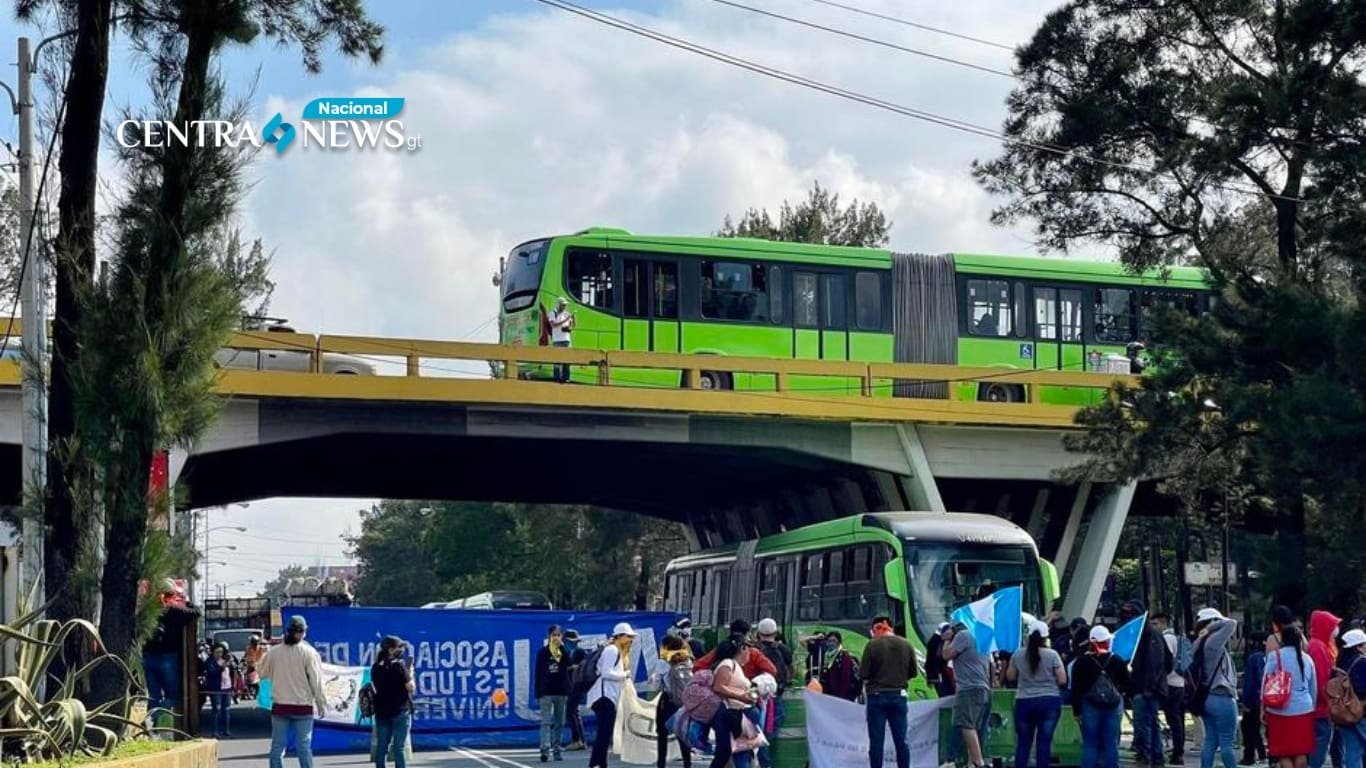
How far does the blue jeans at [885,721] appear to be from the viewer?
1762 centimetres

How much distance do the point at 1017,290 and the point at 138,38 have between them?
97.2 ft

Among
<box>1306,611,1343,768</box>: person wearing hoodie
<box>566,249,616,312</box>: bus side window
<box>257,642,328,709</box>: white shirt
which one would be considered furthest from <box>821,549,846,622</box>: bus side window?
<box>257,642,328,709</box>: white shirt

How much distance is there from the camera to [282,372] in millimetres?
34188

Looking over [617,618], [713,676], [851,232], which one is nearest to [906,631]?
[617,618]

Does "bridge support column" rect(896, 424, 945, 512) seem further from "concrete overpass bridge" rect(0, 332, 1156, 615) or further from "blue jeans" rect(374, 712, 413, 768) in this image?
"blue jeans" rect(374, 712, 413, 768)

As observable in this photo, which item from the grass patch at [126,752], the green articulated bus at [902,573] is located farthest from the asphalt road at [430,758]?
the grass patch at [126,752]

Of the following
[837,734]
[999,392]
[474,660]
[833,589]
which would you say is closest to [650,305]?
[999,392]

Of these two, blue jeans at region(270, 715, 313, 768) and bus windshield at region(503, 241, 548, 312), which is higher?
bus windshield at region(503, 241, 548, 312)

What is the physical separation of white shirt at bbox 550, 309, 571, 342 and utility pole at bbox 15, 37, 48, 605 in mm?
12578

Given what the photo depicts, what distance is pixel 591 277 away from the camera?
37.4 meters

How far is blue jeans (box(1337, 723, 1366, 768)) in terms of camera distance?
15.8 meters

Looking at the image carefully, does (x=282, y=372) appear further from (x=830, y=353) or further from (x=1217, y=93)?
(x=1217, y=93)

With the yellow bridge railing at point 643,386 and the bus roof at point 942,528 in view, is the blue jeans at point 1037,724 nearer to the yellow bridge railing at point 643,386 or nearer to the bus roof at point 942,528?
the bus roof at point 942,528

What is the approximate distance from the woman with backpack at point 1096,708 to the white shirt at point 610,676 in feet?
15.4
